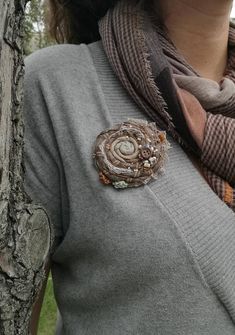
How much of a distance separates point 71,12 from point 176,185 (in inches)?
21.1

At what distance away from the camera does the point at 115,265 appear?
0.99 metres

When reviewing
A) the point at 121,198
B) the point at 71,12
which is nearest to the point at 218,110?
the point at 121,198

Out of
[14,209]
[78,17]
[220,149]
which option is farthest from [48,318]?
[14,209]

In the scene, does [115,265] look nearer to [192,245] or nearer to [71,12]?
[192,245]

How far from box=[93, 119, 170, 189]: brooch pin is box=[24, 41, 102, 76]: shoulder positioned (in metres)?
0.17

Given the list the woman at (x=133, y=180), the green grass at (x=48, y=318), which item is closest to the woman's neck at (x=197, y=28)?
the woman at (x=133, y=180)

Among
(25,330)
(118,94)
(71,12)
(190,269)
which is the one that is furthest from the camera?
(71,12)

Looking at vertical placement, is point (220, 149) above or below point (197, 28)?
below

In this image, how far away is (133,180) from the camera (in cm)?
98

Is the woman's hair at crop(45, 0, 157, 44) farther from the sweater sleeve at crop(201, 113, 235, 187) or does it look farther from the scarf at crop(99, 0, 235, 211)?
Result: the sweater sleeve at crop(201, 113, 235, 187)

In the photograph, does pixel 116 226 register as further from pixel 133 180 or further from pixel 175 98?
pixel 175 98

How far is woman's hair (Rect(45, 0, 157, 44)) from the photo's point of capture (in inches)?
50.1

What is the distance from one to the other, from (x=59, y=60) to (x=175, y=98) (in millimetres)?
237

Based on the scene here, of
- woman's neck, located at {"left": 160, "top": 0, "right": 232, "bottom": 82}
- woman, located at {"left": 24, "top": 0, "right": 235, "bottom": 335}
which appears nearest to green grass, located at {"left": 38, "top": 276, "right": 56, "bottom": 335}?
woman, located at {"left": 24, "top": 0, "right": 235, "bottom": 335}
